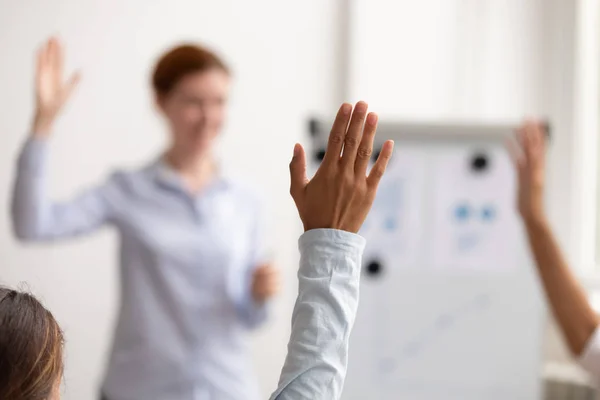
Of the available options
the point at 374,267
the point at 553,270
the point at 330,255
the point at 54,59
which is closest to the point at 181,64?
the point at 54,59

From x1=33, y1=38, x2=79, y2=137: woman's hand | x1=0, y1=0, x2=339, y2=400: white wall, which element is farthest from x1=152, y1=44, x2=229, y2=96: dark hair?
x1=0, y1=0, x2=339, y2=400: white wall

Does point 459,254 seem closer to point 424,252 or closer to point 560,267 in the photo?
point 424,252

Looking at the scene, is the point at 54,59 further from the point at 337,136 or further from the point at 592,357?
the point at 592,357

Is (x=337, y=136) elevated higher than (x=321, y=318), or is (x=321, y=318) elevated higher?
(x=337, y=136)

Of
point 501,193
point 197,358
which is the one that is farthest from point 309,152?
point 197,358

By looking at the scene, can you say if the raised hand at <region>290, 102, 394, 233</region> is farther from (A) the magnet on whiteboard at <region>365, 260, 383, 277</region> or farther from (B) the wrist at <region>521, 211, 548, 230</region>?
(A) the magnet on whiteboard at <region>365, 260, 383, 277</region>

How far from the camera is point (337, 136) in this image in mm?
757

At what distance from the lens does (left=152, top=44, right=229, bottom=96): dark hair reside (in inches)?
69.9

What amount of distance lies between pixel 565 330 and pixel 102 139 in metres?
1.51

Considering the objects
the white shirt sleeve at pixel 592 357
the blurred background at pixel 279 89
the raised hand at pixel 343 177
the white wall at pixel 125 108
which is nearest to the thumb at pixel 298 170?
the raised hand at pixel 343 177

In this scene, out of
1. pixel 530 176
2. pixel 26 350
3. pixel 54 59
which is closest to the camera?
pixel 26 350

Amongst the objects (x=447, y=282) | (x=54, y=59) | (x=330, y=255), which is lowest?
(x=447, y=282)

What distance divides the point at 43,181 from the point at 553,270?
1.18 metres

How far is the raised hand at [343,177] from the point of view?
76 cm
